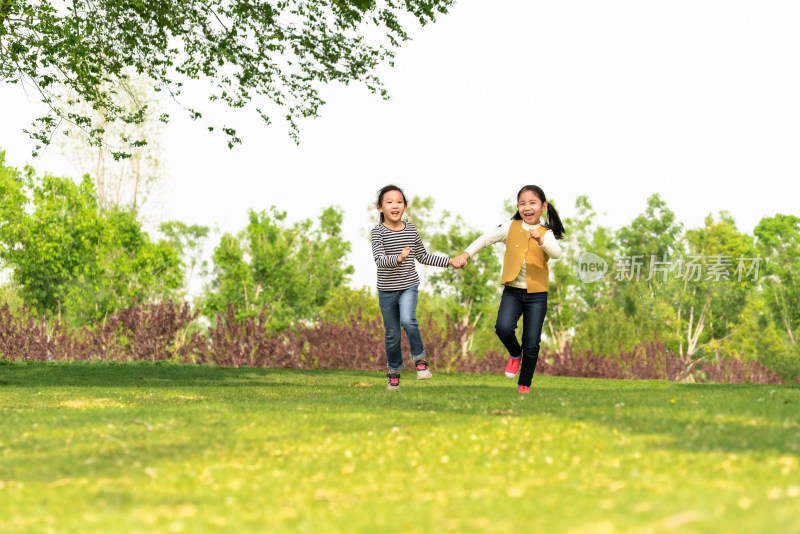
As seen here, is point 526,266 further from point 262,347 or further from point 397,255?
point 262,347

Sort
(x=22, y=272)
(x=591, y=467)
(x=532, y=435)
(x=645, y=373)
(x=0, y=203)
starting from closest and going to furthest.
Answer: (x=591, y=467)
(x=532, y=435)
(x=645, y=373)
(x=0, y=203)
(x=22, y=272)

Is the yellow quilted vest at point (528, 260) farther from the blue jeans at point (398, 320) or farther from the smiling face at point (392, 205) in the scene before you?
the smiling face at point (392, 205)

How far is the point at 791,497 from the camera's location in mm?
3568

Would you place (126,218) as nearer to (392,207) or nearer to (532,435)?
(392,207)

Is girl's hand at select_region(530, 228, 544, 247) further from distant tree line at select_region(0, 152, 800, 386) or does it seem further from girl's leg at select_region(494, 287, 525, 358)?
distant tree line at select_region(0, 152, 800, 386)

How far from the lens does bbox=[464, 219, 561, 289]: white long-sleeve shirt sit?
353 inches

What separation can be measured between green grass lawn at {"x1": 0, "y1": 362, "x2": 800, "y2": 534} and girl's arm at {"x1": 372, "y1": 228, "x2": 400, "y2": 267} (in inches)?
81.1

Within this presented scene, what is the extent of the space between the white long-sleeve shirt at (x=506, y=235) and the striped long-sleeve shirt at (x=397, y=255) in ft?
1.84

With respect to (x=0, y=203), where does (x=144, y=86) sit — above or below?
above

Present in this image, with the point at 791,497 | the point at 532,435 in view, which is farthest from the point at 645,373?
the point at 791,497

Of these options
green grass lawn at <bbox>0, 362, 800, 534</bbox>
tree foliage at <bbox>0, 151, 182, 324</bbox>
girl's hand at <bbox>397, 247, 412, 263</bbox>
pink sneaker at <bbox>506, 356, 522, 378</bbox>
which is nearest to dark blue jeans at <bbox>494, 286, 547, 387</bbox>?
pink sneaker at <bbox>506, 356, 522, 378</bbox>

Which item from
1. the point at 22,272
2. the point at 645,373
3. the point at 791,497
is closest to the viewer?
the point at 791,497

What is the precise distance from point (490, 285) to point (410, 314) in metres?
44.7

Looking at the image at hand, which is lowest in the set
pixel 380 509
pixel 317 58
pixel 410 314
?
pixel 380 509
